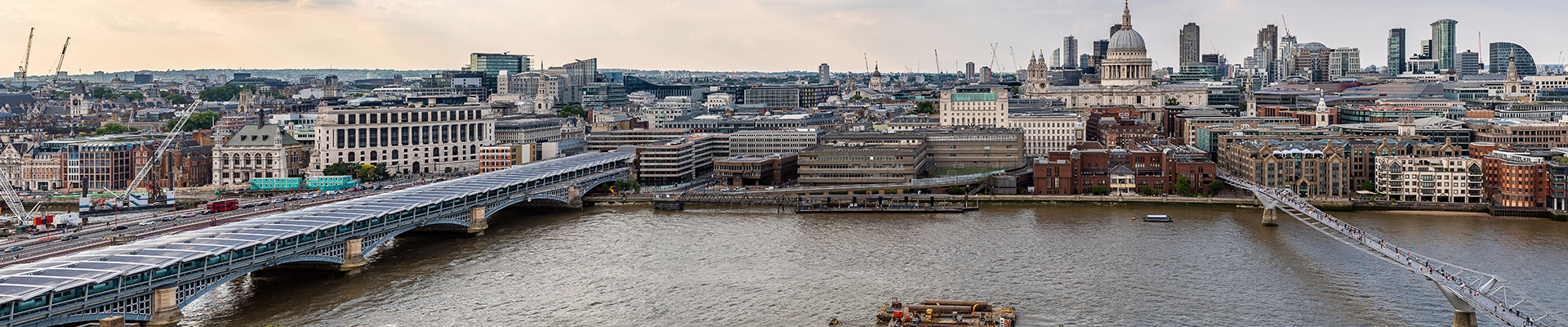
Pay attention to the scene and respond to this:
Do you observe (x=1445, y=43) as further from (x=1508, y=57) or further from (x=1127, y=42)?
(x=1127, y=42)

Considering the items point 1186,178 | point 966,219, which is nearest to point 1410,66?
point 1186,178

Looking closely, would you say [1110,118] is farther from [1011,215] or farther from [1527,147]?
[1011,215]

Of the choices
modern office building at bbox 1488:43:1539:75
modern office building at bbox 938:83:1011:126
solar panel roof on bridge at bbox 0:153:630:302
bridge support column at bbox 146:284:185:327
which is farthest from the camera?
modern office building at bbox 1488:43:1539:75

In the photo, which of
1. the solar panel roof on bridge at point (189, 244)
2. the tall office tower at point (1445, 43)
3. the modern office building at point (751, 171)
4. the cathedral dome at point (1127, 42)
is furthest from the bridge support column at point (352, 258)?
the tall office tower at point (1445, 43)

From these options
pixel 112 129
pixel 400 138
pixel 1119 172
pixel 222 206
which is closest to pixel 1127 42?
pixel 1119 172

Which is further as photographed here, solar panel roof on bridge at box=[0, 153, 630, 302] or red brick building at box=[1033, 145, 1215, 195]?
red brick building at box=[1033, 145, 1215, 195]

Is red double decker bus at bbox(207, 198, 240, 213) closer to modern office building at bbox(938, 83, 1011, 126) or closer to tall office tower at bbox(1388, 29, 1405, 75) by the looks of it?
modern office building at bbox(938, 83, 1011, 126)

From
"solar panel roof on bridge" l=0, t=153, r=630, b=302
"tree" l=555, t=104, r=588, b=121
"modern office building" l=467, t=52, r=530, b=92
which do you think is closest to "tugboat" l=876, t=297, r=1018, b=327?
"solar panel roof on bridge" l=0, t=153, r=630, b=302
